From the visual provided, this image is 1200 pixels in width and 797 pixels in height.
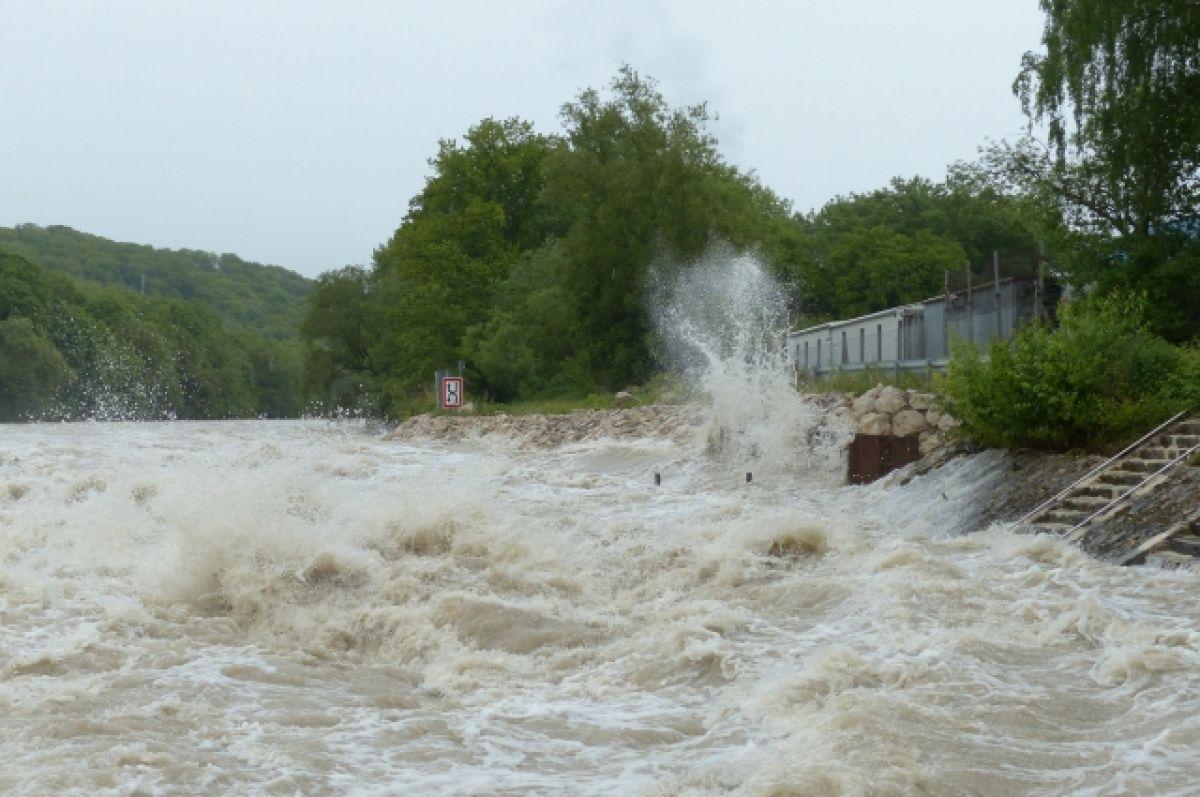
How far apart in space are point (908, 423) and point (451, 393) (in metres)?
31.6

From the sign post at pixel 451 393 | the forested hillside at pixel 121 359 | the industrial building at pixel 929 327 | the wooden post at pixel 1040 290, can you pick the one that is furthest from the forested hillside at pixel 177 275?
the wooden post at pixel 1040 290

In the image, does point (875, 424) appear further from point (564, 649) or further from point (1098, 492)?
point (564, 649)

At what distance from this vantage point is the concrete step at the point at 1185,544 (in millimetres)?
12078

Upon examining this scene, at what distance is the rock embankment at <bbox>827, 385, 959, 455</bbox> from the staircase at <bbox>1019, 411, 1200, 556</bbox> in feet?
13.4

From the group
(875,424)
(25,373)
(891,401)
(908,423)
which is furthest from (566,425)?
(25,373)

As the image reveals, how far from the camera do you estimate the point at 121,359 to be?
91.2 meters

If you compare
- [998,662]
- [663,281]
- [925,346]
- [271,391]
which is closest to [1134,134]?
[925,346]

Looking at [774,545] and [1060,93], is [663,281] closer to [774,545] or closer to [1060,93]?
[1060,93]

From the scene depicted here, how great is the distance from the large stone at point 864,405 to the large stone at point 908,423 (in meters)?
1.10

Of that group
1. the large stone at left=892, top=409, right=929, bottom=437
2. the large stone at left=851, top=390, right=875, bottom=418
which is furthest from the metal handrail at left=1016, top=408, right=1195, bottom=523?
the large stone at left=851, top=390, right=875, bottom=418

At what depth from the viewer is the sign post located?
168ft

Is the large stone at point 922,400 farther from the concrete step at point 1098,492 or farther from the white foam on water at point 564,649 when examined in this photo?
the concrete step at point 1098,492

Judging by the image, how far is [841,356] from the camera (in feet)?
125

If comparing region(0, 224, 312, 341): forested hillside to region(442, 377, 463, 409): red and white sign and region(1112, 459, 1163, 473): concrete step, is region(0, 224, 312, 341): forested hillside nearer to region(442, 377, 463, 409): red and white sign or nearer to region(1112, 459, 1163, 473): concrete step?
region(442, 377, 463, 409): red and white sign
